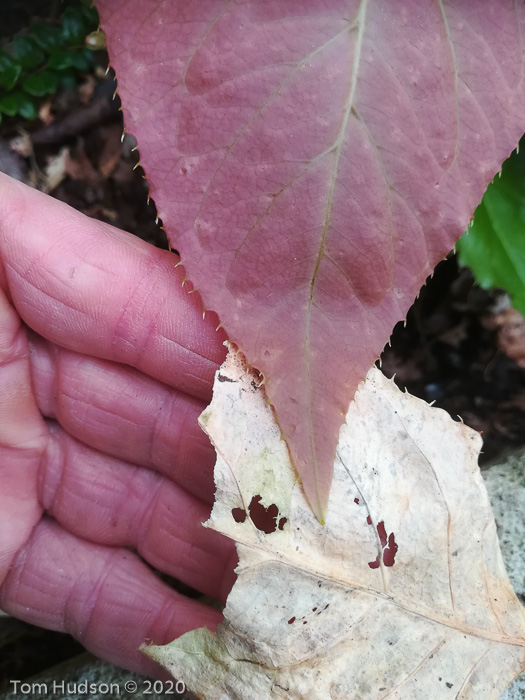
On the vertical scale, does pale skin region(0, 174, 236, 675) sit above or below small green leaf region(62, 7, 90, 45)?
below

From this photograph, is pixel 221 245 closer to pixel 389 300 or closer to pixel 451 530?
pixel 389 300

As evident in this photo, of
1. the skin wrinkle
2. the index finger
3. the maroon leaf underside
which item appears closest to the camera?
the maroon leaf underside

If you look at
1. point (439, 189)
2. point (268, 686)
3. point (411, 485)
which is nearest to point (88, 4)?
point (439, 189)

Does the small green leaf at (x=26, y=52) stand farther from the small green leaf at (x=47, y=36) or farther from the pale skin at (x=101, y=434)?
the pale skin at (x=101, y=434)

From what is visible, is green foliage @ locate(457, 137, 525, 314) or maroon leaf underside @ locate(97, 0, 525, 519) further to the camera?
green foliage @ locate(457, 137, 525, 314)

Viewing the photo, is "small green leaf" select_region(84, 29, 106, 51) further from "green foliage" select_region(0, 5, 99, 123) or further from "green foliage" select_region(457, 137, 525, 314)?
"green foliage" select_region(457, 137, 525, 314)

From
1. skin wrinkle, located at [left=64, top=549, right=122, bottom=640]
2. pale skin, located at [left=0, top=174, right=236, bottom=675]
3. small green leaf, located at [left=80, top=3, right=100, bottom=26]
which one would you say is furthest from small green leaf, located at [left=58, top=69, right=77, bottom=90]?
skin wrinkle, located at [left=64, top=549, right=122, bottom=640]

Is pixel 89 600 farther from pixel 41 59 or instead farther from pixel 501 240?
pixel 41 59

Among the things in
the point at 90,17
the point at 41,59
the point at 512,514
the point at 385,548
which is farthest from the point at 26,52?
the point at 512,514
